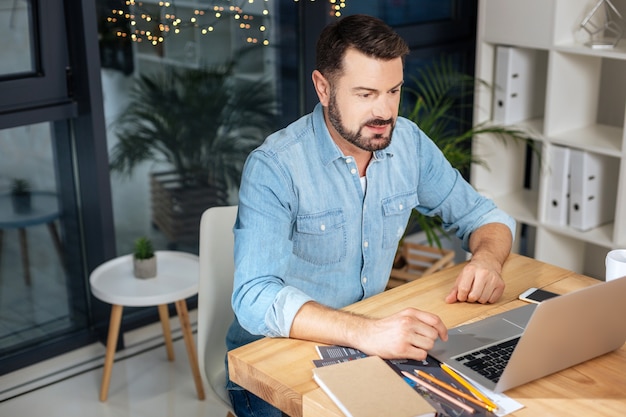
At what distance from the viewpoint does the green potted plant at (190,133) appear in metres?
3.10

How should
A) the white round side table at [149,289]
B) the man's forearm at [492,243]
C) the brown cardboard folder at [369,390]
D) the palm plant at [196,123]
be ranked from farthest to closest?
the palm plant at [196,123], the white round side table at [149,289], the man's forearm at [492,243], the brown cardboard folder at [369,390]

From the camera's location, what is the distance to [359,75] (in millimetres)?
1855

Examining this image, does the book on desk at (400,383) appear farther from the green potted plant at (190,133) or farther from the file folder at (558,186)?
the file folder at (558,186)

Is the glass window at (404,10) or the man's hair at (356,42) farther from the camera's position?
the glass window at (404,10)

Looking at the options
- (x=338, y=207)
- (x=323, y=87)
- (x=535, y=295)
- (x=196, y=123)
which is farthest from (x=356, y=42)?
(x=196, y=123)

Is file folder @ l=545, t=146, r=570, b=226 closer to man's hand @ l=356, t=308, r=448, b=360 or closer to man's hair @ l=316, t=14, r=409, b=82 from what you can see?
man's hair @ l=316, t=14, r=409, b=82

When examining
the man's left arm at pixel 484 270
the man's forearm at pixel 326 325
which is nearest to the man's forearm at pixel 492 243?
the man's left arm at pixel 484 270

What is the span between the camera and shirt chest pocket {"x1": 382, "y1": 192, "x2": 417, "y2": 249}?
2025mm

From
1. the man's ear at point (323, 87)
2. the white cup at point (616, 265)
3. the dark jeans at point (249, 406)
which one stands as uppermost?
the man's ear at point (323, 87)

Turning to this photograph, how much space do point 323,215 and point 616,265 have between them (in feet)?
2.07

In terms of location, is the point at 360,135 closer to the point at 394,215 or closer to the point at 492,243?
the point at 394,215

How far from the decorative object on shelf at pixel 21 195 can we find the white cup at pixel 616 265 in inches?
77.5

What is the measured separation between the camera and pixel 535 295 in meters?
1.83

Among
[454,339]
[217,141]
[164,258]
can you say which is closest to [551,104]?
[217,141]
